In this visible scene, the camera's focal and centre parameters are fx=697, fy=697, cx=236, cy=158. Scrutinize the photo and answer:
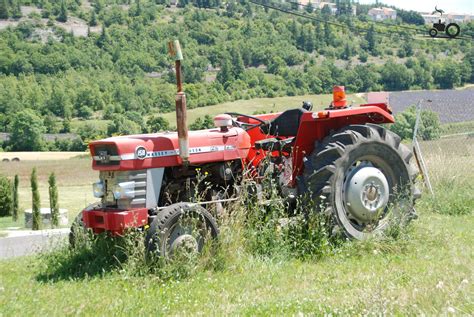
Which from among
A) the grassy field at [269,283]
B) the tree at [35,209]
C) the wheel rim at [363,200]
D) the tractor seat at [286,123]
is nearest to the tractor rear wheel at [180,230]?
the grassy field at [269,283]

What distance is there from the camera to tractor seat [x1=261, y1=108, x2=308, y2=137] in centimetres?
810

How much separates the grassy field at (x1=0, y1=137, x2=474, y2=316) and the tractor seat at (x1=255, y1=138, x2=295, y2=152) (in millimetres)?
1373

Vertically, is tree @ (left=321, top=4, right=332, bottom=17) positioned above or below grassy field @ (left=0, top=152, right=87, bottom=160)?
above

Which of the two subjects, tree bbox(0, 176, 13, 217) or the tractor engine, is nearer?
the tractor engine

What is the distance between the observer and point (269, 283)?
5754 millimetres

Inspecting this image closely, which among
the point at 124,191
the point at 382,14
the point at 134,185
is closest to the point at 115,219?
the point at 124,191

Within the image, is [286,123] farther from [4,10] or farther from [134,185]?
[4,10]

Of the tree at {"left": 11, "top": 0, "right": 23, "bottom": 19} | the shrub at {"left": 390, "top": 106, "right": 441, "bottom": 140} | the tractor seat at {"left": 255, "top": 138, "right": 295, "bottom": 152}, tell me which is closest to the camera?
the tractor seat at {"left": 255, "top": 138, "right": 295, "bottom": 152}

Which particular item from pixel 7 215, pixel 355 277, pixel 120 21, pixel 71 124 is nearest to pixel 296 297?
pixel 355 277

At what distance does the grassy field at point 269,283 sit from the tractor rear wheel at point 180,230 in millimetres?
191

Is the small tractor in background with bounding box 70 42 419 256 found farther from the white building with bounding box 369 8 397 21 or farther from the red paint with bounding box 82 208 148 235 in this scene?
the white building with bounding box 369 8 397 21

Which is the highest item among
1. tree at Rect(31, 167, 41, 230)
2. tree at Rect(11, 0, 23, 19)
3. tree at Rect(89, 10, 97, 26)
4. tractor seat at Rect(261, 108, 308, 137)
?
tree at Rect(11, 0, 23, 19)

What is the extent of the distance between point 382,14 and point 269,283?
308ft

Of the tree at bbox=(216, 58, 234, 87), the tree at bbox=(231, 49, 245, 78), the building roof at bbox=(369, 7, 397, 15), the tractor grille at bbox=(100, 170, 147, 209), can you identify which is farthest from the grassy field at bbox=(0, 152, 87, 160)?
the tractor grille at bbox=(100, 170, 147, 209)
